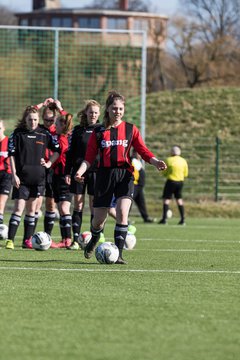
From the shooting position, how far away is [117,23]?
109 metres

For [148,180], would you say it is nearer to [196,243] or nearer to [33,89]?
[33,89]

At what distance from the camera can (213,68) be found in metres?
58.9

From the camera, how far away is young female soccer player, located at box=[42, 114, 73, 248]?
14914mm

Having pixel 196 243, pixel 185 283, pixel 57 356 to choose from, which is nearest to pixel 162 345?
pixel 57 356

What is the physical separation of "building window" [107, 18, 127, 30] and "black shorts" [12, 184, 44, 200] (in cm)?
9444

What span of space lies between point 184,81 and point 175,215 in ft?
115

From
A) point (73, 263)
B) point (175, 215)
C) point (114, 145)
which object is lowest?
point (175, 215)

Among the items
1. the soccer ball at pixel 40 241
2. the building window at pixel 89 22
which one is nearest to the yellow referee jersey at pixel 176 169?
the soccer ball at pixel 40 241

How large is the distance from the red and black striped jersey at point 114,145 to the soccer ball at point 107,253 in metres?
0.90

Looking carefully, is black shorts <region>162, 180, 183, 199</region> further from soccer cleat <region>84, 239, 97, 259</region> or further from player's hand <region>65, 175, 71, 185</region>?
soccer cleat <region>84, 239, 97, 259</region>

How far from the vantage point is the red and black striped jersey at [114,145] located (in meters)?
11.6

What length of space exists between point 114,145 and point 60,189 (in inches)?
140

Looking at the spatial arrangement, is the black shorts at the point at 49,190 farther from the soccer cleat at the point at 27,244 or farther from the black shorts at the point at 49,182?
the soccer cleat at the point at 27,244

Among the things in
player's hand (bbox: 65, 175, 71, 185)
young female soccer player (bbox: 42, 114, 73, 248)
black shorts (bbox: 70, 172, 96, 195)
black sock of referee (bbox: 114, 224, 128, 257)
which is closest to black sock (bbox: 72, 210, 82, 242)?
young female soccer player (bbox: 42, 114, 73, 248)
